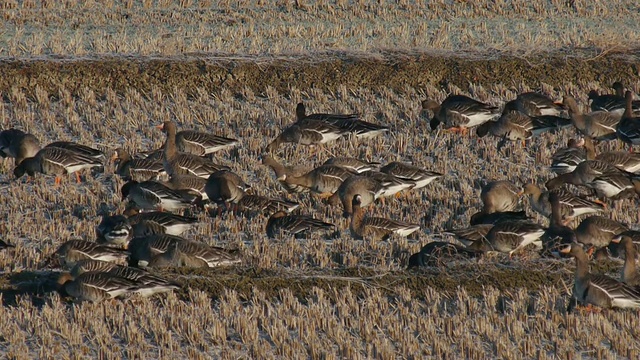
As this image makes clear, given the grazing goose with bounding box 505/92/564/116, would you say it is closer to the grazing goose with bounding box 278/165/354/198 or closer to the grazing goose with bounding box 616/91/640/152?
the grazing goose with bounding box 616/91/640/152

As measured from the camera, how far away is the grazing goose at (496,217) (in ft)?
45.8

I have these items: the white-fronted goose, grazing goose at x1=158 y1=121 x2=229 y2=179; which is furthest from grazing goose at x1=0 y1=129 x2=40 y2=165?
the white-fronted goose

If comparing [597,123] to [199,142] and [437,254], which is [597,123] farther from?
[437,254]

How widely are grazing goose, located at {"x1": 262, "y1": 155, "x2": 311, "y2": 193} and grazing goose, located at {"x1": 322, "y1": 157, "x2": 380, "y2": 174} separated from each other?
1.38ft

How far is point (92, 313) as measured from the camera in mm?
11352

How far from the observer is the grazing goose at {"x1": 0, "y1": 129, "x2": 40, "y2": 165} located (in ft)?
56.2

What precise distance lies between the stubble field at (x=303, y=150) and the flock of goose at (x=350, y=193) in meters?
0.25

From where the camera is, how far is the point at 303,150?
18.6m

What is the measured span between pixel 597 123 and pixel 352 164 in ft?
14.7

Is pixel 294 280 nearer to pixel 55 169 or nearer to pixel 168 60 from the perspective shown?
pixel 55 169

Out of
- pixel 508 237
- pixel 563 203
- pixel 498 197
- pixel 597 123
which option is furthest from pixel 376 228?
pixel 597 123

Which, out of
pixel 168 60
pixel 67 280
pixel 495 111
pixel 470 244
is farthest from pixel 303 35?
pixel 67 280

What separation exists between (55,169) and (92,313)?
18.0 feet

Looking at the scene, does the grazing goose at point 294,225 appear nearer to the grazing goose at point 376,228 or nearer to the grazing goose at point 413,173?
the grazing goose at point 376,228
